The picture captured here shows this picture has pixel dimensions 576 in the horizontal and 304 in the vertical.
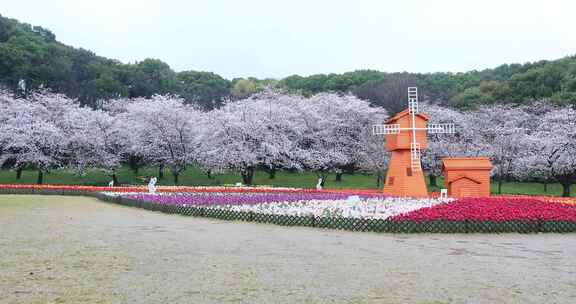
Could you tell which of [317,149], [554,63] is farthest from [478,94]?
[317,149]

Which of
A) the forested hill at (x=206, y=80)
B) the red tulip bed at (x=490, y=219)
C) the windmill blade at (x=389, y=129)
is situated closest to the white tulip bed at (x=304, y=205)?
the red tulip bed at (x=490, y=219)

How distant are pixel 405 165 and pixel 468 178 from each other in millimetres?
3664

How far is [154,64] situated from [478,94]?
48.7 metres

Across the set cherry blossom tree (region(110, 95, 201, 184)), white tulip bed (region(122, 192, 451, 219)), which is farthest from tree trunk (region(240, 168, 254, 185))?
white tulip bed (region(122, 192, 451, 219))

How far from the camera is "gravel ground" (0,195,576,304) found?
9102 mm

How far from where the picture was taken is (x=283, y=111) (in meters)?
53.8

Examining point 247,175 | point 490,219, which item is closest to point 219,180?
point 247,175

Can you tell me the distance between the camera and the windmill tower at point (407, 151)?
31.8m

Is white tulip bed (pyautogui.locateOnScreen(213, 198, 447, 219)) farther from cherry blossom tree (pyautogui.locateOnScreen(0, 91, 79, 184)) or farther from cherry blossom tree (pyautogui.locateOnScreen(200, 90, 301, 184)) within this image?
cherry blossom tree (pyautogui.locateOnScreen(0, 91, 79, 184))

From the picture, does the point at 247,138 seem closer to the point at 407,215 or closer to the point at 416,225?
the point at 407,215

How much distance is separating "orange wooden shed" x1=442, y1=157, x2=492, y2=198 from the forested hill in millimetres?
31982

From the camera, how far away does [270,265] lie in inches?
464

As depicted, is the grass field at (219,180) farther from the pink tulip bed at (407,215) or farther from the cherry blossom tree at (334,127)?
the pink tulip bed at (407,215)

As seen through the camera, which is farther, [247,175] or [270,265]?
[247,175]
